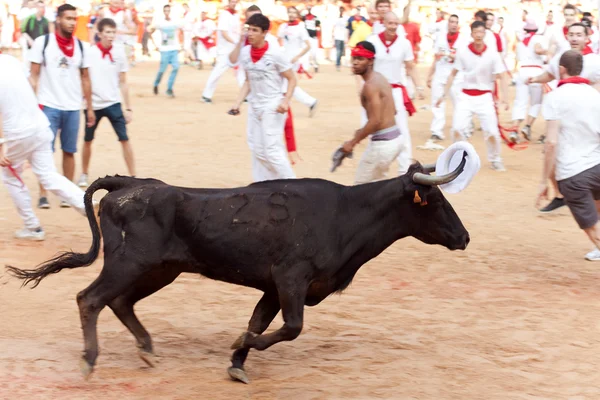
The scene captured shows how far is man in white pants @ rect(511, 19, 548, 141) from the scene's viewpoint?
16.1 m

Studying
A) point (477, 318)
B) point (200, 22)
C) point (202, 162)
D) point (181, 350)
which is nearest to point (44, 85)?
point (202, 162)

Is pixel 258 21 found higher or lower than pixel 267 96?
higher

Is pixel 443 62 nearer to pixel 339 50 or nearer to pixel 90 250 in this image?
pixel 90 250

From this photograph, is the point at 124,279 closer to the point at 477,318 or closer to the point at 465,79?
the point at 477,318

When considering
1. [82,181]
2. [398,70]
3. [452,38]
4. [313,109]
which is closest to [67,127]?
[82,181]

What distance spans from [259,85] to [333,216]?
15.9 feet

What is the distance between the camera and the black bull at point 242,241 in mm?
5703

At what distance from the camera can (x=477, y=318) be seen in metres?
7.25

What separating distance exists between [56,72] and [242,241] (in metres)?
5.59

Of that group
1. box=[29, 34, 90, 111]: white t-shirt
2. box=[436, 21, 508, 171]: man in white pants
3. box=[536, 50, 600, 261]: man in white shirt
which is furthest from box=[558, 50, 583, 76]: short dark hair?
box=[29, 34, 90, 111]: white t-shirt

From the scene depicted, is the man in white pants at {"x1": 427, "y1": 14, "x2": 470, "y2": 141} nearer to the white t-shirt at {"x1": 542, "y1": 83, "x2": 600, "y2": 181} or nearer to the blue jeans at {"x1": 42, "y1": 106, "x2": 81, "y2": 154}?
the blue jeans at {"x1": 42, "y1": 106, "x2": 81, "y2": 154}

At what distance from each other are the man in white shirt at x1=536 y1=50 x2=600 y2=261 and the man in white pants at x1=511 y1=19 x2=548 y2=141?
738 cm

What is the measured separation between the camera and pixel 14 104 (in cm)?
870

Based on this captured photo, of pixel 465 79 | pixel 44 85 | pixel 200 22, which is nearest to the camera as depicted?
pixel 44 85
